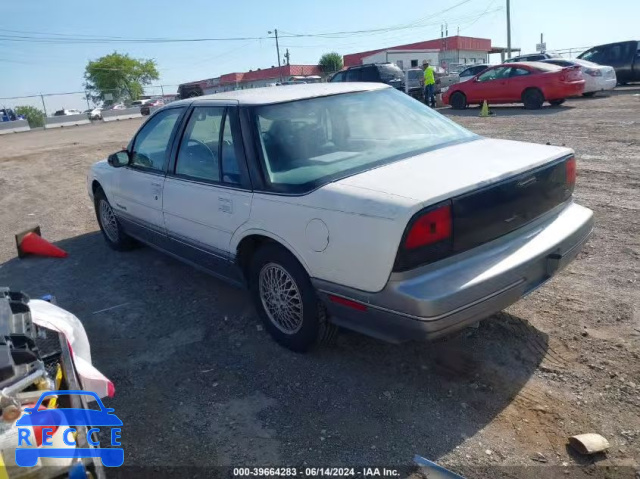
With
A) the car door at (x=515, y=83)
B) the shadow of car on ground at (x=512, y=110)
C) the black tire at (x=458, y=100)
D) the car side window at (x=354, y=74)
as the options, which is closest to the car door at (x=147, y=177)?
the shadow of car on ground at (x=512, y=110)

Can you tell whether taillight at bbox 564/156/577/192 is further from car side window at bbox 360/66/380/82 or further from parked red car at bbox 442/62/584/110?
car side window at bbox 360/66/380/82

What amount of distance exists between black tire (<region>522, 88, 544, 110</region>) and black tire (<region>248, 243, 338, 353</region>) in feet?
48.2

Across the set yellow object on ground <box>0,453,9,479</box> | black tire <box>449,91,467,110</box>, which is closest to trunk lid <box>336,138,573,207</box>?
yellow object on ground <box>0,453,9,479</box>

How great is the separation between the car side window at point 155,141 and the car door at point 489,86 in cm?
1421

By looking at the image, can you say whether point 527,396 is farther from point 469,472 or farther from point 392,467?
point 392,467

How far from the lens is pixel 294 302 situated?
347 centimetres

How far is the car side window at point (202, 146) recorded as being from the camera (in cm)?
396

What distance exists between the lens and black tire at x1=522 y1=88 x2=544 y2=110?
15.9 m

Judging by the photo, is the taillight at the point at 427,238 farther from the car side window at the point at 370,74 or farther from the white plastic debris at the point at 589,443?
the car side window at the point at 370,74

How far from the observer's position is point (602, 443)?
2.57m

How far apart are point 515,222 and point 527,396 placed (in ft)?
3.20

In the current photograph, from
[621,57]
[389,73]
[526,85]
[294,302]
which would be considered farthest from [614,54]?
[294,302]

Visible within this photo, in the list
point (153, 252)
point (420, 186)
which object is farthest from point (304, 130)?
point (153, 252)

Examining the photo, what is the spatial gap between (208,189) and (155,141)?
1263 millimetres
